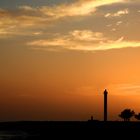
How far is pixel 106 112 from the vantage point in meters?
96.1
